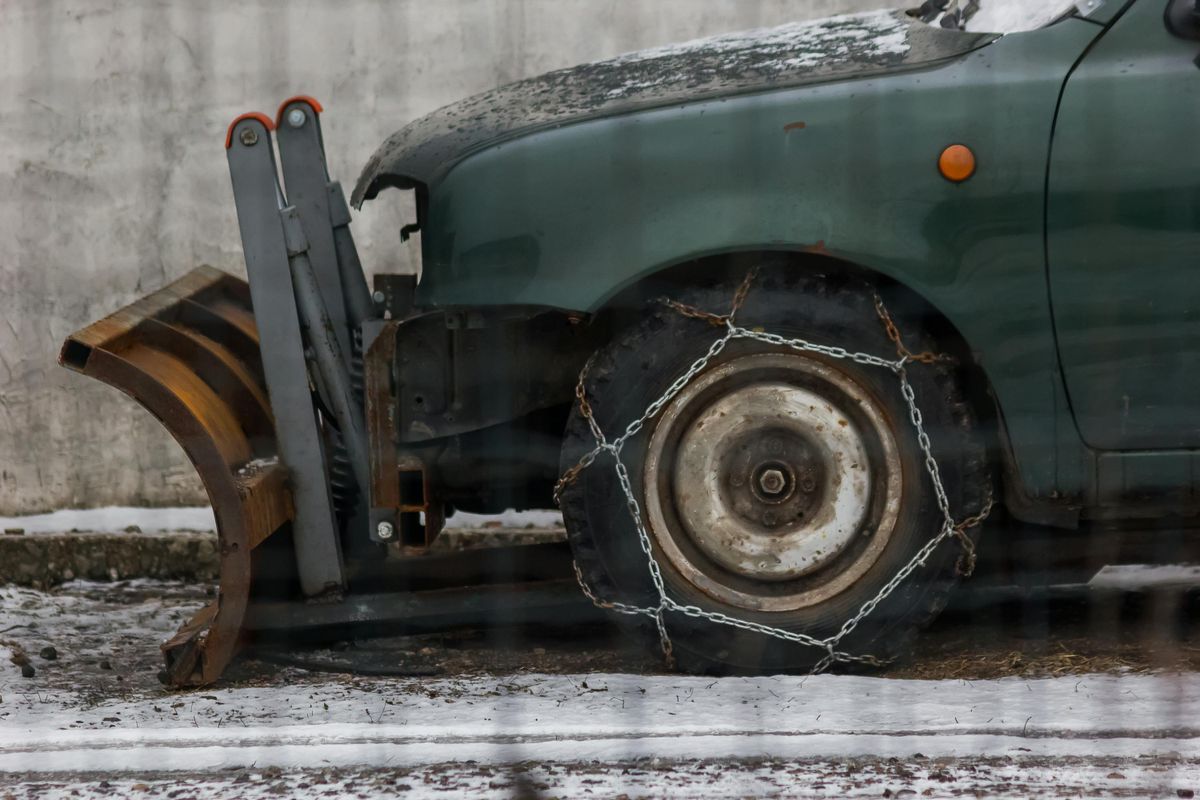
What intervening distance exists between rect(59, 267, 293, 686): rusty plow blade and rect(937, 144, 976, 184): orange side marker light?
5.81 ft

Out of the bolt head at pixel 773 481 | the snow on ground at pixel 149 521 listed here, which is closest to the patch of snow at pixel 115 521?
the snow on ground at pixel 149 521

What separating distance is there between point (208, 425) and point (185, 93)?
2068mm

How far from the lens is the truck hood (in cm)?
327

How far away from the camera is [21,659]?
3.74m

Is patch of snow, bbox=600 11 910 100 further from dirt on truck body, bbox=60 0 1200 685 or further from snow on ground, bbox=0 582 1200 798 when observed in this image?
snow on ground, bbox=0 582 1200 798

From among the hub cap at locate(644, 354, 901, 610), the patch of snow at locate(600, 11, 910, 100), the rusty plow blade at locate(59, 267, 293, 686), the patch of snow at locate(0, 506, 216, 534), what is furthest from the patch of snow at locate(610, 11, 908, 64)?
the patch of snow at locate(0, 506, 216, 534)

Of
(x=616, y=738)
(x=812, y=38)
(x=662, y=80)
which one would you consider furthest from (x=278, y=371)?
(x=812, y=38)

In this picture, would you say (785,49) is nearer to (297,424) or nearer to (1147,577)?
(297,424)

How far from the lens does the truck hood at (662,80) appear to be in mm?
3266

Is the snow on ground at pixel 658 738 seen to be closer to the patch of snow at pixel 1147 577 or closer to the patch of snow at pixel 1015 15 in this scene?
the patch of snow at pixel 1147 577

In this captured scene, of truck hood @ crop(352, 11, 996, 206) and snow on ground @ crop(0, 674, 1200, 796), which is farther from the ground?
truck hood @ crop(352, 11, 996, 206)

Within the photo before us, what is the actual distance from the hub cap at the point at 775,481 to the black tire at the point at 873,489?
0.02 metres

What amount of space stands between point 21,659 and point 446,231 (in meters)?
1.67

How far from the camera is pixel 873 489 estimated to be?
10.8ft
